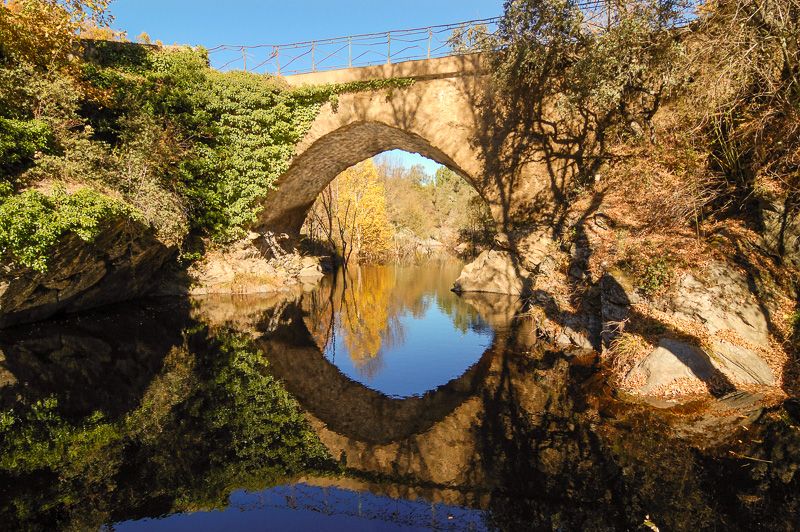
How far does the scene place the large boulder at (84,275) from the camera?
10672 mm

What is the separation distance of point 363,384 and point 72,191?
9179 mm

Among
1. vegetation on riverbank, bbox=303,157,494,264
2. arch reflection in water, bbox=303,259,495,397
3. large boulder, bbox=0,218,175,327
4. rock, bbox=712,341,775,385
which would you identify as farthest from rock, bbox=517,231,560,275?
large boulder, bbox=0,218,175,327

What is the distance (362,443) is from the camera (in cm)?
611

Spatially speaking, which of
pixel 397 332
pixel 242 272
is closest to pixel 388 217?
pixel 242 272

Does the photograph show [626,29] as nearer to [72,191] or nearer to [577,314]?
[577,314]

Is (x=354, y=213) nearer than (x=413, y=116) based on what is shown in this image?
No

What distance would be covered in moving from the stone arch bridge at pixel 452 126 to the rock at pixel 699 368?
32.6 feet

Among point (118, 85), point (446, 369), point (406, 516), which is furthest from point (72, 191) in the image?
point (406, 516)

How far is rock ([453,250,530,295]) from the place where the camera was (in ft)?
59.4

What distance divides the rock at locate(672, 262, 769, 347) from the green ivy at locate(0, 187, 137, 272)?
13650 millimetres

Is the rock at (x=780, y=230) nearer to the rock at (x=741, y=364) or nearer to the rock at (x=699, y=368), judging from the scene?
the rock at (x=741, y=364)

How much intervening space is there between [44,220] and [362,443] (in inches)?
362

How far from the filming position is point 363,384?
8523 mm

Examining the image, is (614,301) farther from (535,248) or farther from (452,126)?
(452,126)
